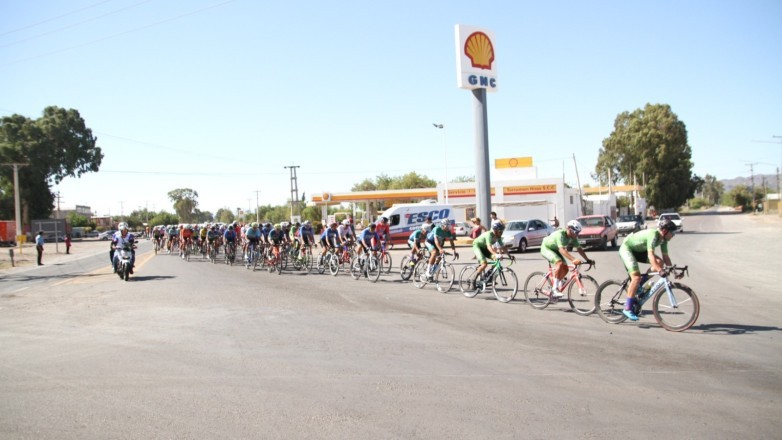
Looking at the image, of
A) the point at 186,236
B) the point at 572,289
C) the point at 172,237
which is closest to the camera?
the point at 572,289

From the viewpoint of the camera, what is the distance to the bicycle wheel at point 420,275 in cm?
1497

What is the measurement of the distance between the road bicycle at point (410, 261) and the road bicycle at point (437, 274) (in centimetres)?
13

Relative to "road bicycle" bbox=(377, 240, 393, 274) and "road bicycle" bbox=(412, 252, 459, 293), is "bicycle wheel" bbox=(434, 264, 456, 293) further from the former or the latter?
"road bicycle" bbox=(377, 240, 393, 274)

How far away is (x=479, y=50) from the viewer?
Result: 2734cm

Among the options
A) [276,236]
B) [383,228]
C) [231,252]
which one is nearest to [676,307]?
[383,228]

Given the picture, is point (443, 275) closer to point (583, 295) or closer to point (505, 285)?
point (505, 285)

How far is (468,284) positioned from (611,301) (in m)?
4.18

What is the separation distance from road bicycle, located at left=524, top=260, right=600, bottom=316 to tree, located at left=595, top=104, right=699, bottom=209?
76056 mm

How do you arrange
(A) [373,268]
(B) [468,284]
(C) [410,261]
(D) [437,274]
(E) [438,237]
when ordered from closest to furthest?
(B) [468,284] < (E) [438,237] < (D) [437,274] < (C) [410,261] < (A) [373,268]

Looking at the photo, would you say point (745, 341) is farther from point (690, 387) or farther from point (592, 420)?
point (592, 420)

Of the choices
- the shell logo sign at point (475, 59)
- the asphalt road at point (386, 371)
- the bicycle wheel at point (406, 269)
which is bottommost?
the asphalt road at point (386, 371)

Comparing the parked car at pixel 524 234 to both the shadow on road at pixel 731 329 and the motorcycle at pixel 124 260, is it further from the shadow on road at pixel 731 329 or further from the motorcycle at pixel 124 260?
the shadow on road at pixel 731 329

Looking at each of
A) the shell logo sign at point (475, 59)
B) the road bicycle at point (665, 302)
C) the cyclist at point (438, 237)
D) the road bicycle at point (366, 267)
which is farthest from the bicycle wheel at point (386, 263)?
the shell logo sign at point (475, 59)

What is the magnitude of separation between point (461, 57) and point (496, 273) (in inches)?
662
